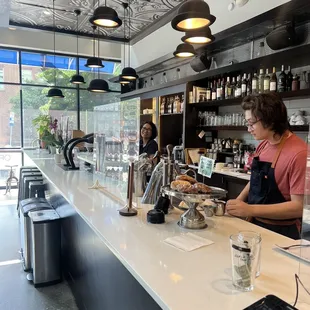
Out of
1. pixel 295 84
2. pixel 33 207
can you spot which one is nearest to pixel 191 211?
pixel 33 207

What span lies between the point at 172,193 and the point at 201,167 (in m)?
0.42

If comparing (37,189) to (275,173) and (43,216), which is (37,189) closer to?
(43,216)

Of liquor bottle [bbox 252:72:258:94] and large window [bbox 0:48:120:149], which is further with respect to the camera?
large window [bbox 0:48:120:149]

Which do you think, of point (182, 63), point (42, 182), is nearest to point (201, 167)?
point (42, 182)

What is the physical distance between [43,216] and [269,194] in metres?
2.03

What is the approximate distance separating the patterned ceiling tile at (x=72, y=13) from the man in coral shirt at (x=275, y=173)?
4030 millimetres

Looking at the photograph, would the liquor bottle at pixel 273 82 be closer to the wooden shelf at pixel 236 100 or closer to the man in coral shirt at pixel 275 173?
the wooden shelf at pixel 236 100

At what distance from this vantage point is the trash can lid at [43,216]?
106 inches

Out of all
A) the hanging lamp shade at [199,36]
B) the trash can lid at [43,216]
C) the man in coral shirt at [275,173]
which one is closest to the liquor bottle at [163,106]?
the hanging lamp shade at [199,36]

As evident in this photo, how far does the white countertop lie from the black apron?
6.0 inches

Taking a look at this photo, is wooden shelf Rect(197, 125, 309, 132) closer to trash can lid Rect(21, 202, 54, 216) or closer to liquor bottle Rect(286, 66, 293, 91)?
liquor bottle Rect(286, 66, 293, 91)

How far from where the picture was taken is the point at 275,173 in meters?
1.71

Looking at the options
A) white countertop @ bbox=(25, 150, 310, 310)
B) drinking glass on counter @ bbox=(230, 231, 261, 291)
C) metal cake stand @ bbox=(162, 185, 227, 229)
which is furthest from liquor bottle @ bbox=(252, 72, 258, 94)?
drinking glass on counter @ bbox=(230, 231, 261, 291)

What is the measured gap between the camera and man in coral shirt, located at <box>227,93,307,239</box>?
1.59 metres
